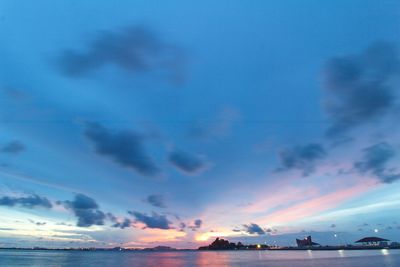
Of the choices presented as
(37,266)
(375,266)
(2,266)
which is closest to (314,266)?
(375,266)

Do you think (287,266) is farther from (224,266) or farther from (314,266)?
(224,266)

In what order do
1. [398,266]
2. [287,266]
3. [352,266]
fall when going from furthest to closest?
[287,266] → [352,266] → [398,266]

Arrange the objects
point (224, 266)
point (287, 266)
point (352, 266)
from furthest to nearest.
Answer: point (224, 266) → point (287, 266) → point (352, 266)

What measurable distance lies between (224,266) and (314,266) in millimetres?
32633

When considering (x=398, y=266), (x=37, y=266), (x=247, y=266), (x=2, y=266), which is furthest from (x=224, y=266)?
(x=2, y=266)

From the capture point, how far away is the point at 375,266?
101 metres

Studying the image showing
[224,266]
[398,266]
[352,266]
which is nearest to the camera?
[398,266]

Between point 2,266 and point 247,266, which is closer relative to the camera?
point 247,266

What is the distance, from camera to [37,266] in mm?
132750

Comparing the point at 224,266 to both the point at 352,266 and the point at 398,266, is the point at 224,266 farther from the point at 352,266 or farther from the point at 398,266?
the point at 398,266

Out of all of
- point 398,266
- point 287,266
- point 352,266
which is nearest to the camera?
point 398,266

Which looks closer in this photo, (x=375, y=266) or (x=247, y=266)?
(x=375, y=266)

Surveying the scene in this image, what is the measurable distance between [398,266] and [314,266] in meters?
25.9

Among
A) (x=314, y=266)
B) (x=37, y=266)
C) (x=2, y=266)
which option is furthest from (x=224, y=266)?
(x=2, y=266)
